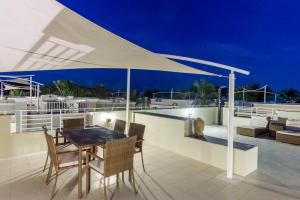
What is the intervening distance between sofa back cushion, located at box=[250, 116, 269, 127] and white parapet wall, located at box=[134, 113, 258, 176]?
16.0 ft

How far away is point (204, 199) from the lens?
10.5 feet

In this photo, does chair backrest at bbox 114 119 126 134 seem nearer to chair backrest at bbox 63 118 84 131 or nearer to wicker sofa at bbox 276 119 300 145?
chair backrest at bbox 63 118 84 131

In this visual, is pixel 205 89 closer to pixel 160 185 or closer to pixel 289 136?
pixel 289 136

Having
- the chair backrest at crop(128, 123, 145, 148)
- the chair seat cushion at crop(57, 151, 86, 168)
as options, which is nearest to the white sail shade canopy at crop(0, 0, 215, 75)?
the chair backrest at crop(128, 123, 145, 148)

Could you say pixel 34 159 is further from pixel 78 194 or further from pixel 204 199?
pixel 204 199

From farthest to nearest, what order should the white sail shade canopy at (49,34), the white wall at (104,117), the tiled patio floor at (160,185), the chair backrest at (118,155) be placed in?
the white wall at (104,117) → the tiled patio floor at (160,185) → the chair backrest at (118,155) → the white sail shade canopy at (49,34)

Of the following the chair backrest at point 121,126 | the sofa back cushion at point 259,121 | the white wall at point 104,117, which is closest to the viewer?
the chair backrest at point 121,126

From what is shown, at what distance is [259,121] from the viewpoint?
8969 mm

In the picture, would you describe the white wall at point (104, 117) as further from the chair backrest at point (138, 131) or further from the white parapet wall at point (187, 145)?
the chair backrest at point (138, 131)

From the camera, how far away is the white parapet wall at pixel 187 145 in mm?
4148


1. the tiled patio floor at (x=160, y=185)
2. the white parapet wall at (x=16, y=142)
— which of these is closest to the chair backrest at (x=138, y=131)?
the tiled patio floor at (x=160, y=185)

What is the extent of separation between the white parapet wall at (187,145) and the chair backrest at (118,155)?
2187 millimetres

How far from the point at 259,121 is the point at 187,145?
5347mm

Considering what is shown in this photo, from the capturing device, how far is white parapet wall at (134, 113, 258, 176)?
4.15 meters
